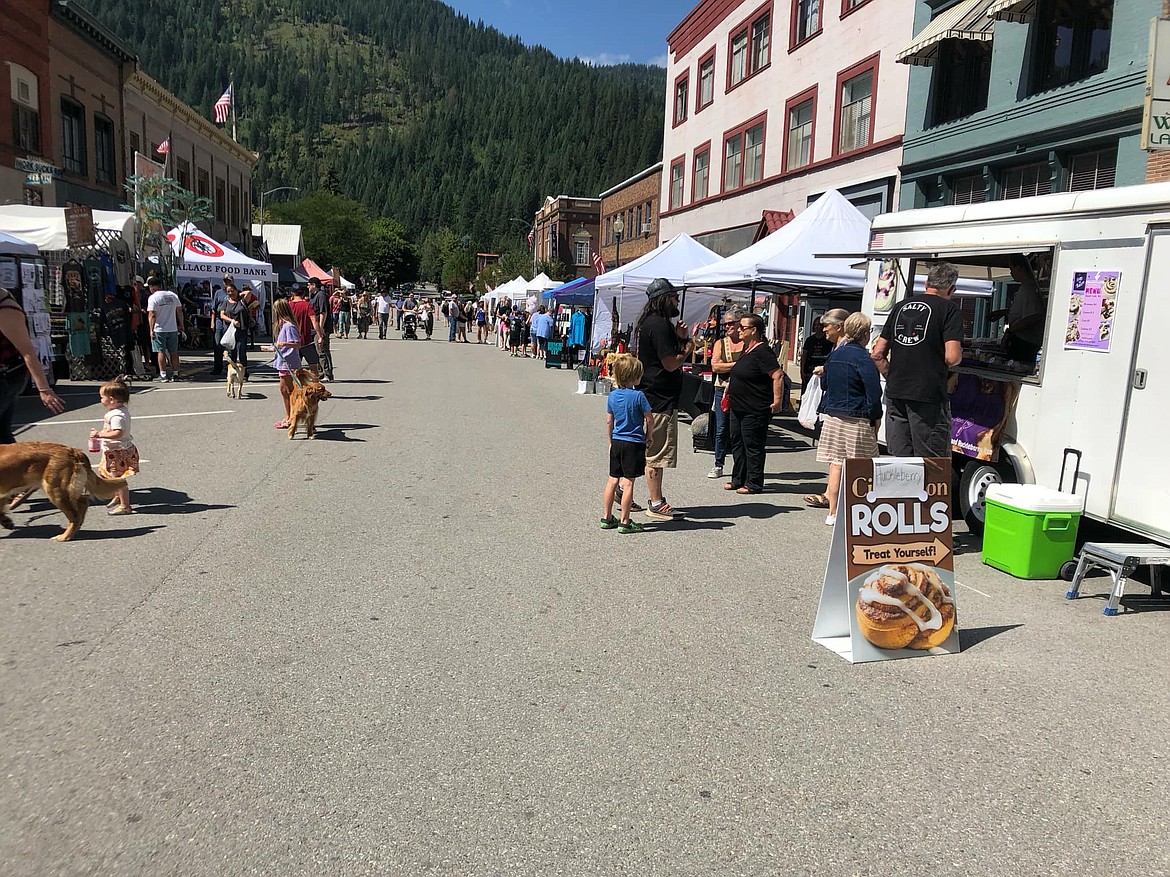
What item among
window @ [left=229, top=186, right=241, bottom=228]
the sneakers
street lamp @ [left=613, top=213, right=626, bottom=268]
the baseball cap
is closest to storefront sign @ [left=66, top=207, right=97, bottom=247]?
the baseball cap

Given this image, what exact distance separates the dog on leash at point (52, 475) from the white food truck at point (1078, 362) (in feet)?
22.8

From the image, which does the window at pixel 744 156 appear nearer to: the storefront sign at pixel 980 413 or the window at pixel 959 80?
the window at pixel 959 80

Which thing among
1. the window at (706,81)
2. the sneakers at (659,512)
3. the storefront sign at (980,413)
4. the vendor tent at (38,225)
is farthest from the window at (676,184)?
the sneakers at (659,512)

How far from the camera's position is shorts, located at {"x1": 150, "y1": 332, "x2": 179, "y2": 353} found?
54.1 ft

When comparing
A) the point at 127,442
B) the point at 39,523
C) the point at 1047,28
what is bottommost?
the point at 39,523

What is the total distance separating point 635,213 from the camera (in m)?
46.4

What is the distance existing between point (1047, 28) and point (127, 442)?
1554 cm

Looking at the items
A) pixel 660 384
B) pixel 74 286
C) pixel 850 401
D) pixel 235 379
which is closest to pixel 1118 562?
pixel 850 401

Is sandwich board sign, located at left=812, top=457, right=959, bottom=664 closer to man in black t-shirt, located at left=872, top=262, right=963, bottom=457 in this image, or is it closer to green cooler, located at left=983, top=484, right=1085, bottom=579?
green cooler, located at left=983, top=484, right=1085, bottom=579

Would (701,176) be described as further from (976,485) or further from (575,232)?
(575,232)

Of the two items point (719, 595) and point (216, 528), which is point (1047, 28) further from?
point (216, 528)

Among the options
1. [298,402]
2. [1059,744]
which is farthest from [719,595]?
[298,402]

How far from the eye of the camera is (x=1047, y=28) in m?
15.0

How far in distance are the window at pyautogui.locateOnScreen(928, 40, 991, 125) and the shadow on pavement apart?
14.4 metres
